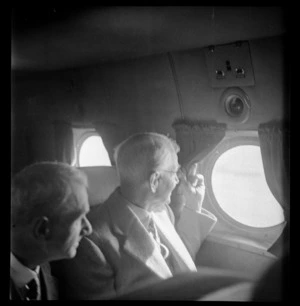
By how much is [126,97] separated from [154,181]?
43 centimetres

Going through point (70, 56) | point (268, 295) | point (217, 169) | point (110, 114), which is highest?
point (70, 56)

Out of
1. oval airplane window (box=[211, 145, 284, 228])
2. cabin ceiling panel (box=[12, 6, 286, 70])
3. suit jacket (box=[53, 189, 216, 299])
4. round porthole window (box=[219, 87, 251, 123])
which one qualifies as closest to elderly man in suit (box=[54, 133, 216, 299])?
suit jacket (box=[53, 189, 216, 299])

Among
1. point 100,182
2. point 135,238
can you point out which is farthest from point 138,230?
point 100,182

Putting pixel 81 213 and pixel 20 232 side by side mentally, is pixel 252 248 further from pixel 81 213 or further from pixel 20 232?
pixel 20 232

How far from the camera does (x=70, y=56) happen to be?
2.89 m

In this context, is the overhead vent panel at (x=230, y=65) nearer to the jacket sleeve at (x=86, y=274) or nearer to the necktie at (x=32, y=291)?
the jacket sleeve at (x=86, y=274)

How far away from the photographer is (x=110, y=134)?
2896 mm

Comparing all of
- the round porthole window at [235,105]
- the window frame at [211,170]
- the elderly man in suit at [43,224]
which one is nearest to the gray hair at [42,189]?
the elderly man in suit at [43,224]

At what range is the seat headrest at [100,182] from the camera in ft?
9.36

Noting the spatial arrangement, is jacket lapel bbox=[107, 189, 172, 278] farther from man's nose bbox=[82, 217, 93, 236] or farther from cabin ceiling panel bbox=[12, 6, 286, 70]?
cabin ceiling panel bbox=[12, 6, 286, 70]

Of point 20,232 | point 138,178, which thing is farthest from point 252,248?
point 20,232

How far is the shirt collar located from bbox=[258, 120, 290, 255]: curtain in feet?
3.84

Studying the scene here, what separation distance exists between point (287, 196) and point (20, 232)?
4.29ft

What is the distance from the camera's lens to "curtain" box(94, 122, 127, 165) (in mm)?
2891
